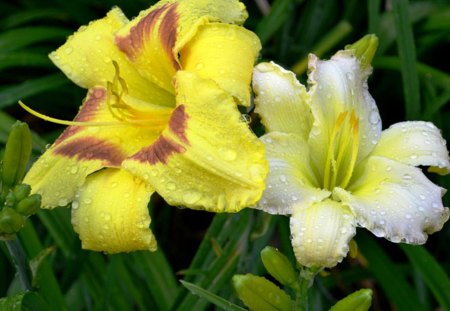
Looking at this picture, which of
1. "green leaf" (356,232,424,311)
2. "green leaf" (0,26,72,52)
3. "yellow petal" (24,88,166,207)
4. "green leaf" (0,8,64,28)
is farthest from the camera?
"green leaf" (0,8,64,28)

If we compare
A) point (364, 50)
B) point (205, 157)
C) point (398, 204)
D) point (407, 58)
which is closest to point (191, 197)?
point (205, 157)

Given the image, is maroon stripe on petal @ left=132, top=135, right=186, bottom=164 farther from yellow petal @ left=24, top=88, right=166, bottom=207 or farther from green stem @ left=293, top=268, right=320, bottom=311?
green stem @ left=293, top=268, right=320, bottom=311

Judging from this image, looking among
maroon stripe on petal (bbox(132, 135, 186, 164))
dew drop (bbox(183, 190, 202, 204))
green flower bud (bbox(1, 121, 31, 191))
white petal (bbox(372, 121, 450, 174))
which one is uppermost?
green flower bud (bbox(1, 121, 31, 191))

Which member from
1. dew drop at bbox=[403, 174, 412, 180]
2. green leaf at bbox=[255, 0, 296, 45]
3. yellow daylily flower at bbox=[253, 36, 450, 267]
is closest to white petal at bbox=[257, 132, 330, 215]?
yellow daylily flower at bbox=[253, 36, 450, 267]

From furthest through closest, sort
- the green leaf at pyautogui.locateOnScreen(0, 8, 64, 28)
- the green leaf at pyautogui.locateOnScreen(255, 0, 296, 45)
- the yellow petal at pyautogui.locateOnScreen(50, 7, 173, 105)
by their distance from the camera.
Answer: the green leaf at pyautogui.locateOnScreen(0, 8, 64, 28) < the green leaf at pyautogui.locateOnScreen(255, 0, 296, 45) < the yellow petal at pyautogui.locateOnScreen(50, 7, 173, 105)

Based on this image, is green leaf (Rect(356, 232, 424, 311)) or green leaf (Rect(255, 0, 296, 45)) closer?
green leaf (Rect(356, 232, 424, 311))

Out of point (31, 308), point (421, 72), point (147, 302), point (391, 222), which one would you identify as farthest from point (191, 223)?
point (391, 222)

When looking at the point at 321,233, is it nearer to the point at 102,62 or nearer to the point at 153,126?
the point at 153,126

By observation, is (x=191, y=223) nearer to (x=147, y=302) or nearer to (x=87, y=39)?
(x=147, y=302)
